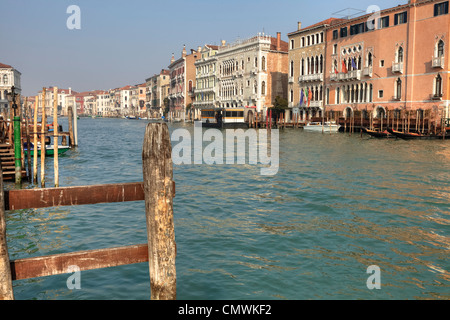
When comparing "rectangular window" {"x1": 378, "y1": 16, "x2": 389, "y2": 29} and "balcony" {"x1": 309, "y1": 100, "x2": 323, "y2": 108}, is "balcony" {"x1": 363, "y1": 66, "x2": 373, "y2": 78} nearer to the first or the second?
"rectangular window" {"x1": 378, "y1": 16, "x2": 389, "y2": 29}

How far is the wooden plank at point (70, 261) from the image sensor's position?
9.01ft

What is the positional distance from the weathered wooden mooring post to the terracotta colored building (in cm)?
2578

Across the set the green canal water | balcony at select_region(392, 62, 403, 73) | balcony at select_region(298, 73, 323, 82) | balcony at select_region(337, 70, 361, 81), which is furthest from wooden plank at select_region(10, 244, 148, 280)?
balcony at select_region(298, 73, 323, 82)

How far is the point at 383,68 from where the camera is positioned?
3022 centimetres

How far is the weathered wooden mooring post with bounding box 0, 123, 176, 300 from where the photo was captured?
2678mm

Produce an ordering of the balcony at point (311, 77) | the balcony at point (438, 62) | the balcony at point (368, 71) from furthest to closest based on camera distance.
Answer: the balcony at point (311, 77) → the balcony at point (368, 71) → the balcony at point (438, 62)

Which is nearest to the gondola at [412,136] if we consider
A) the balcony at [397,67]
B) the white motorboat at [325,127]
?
the balcony at [397,67]

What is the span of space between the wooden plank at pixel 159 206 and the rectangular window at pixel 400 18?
2893 centimetres

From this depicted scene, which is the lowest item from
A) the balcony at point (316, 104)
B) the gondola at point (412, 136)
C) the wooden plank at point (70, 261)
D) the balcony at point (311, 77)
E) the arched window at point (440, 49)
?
the gondola at point (412, 136)

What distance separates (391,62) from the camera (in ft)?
96.4

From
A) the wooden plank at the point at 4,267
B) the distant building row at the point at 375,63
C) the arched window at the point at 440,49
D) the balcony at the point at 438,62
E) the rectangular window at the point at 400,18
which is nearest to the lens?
the wooden plank at the point at 4,267

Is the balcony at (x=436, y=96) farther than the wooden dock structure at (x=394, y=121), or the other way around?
the balcony at (x=436, y=96)

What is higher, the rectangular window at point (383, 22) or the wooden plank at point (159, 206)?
the rectangular window at point (383, 22)

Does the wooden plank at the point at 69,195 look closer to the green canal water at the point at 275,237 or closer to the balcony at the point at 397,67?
the green canal water at the point at 275,237
